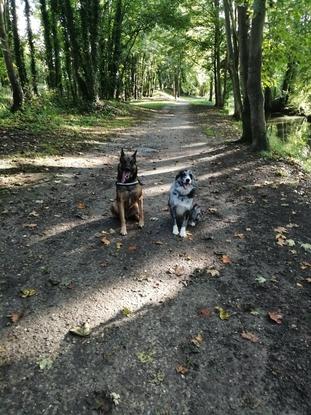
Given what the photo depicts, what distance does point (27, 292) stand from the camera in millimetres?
5121

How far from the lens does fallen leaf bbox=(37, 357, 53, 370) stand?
3.96 m

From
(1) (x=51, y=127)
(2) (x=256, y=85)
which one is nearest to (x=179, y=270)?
(2) (x=256, y=85)

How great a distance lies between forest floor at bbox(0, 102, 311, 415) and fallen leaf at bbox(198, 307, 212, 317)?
0.02 metres

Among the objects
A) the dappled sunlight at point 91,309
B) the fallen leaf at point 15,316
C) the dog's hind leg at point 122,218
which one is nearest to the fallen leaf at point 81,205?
the dog's hind leg at point 122,218

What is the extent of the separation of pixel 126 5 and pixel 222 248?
30782 mm

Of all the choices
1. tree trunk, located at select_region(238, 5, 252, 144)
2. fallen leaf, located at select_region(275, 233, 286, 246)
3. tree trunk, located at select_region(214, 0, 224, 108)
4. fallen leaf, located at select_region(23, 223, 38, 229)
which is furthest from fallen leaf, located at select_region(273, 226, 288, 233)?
tree trunk, located at select_region(214, 0, 224, 108)

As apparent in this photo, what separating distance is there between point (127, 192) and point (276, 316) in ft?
10.7

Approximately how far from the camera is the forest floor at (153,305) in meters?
3.76

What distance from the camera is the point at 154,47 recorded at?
46844 mm

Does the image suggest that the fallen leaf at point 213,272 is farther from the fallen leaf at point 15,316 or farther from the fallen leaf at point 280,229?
the fallen leaf at point 15,316

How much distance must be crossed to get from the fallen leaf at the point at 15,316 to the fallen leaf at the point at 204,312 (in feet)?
7.54

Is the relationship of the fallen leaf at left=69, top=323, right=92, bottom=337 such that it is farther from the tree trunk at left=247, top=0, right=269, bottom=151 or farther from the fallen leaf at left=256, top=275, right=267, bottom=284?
the tree trunk at left=247, top=0, right=269, bottom=151

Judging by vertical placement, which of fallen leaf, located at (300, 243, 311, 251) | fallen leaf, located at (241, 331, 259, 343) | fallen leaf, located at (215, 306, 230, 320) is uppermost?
fallen leaf, located at (300, 243, 311, 251)

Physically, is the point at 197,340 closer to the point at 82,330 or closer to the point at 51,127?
the point at 82,330
